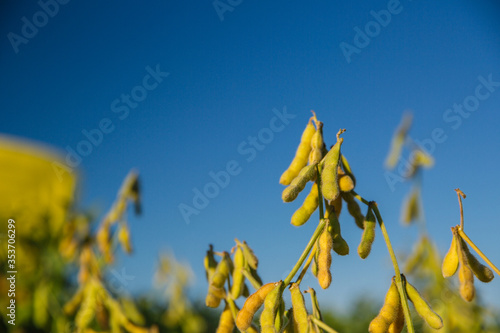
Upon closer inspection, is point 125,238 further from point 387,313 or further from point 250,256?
point 387,313

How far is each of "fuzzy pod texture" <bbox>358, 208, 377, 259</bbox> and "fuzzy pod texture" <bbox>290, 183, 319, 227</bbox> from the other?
79 mm

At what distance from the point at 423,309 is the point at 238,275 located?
34 cm

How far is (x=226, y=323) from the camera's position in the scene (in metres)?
0.85

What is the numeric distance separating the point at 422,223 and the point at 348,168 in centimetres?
91

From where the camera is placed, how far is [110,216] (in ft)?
5.33

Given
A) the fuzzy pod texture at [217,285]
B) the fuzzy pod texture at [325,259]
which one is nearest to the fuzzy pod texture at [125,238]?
the fuzzy pod texture at [217,285]

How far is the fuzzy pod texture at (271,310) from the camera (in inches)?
25.1

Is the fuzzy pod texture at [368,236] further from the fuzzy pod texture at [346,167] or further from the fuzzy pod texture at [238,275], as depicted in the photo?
the fuzzy pod texture at [238,275]

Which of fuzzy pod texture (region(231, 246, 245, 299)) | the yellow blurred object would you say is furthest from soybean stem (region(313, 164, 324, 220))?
the yellow blurred object

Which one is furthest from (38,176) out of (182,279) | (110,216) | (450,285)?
(450,285)

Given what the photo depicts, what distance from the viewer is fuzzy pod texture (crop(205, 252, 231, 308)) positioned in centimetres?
86

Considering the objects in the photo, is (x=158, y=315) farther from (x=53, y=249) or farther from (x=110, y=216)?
(x=110, y=216)

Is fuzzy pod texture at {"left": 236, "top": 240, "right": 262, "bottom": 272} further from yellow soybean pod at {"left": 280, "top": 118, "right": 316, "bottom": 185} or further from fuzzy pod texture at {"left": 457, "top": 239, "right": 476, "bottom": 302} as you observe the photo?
fuzzy pod texture at {"left": 457, "top": 239, "right": 476, "bottom": 302}

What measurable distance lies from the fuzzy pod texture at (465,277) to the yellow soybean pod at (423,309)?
10cm
